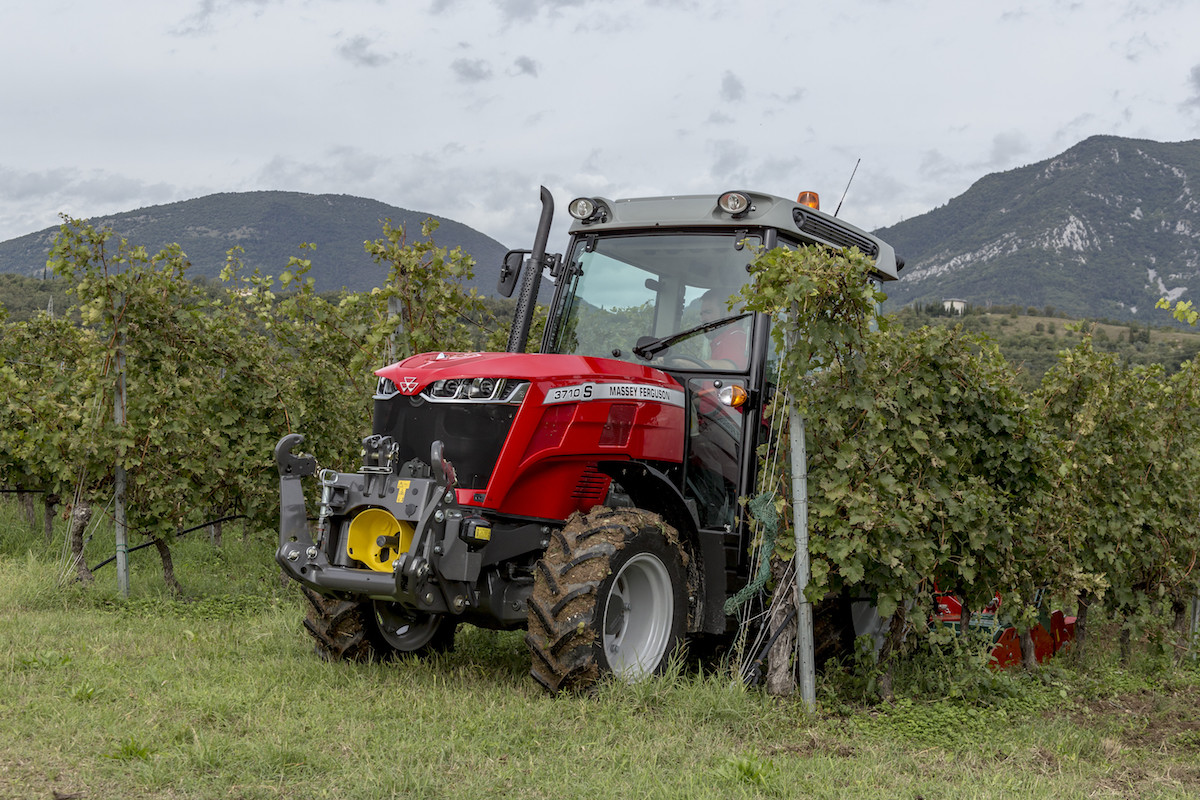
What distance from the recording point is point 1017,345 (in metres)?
31.7

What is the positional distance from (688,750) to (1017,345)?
30412 millimetres

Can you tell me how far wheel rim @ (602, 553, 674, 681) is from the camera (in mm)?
4980

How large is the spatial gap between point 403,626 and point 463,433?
4.49 feet

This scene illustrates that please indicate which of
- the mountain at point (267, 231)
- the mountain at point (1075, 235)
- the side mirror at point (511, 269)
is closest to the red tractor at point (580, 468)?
the side mirror at point (511, 269)

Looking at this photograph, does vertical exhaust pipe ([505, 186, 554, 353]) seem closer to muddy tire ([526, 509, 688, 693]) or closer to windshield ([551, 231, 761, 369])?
windshield ([551, 231, 761, 369])

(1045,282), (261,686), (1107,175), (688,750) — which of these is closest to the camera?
(688,750)

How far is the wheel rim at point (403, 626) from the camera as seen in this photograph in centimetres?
540

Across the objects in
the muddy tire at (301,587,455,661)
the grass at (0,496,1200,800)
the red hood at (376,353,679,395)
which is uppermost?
the red hood at (376,353,679,395)

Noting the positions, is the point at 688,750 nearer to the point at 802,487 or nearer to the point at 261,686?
the point at 802,487

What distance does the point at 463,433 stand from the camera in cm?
481

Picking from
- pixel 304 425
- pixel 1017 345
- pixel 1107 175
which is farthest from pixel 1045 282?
pixel 304 425

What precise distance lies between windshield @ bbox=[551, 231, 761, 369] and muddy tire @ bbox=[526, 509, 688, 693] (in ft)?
3.69

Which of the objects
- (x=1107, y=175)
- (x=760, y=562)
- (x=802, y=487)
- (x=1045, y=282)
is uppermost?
(x=1107, y=175)

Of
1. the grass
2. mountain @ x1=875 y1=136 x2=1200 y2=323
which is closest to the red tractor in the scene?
the grass
